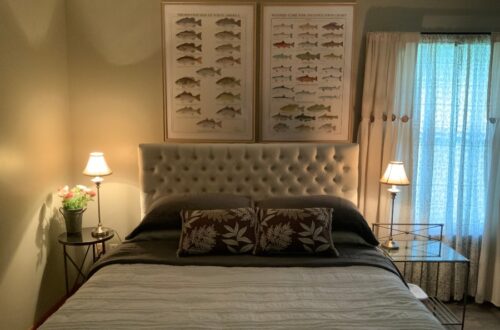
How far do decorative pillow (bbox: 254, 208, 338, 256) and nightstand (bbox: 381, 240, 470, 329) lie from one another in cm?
61

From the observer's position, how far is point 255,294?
2.08 m

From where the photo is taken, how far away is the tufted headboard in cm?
331

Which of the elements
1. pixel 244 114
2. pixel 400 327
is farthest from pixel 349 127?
pixel 400 327

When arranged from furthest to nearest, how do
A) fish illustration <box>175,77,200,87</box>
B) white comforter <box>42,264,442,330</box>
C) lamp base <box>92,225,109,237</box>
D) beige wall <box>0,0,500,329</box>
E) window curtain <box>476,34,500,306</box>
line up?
1. fish illustration <box>175,77,200,87</box>
2. window curtain <box>476,34,500,306</box>
3. lamp base <box>92,225,109,237</box>
4. beige wall <box>0,0,500,329</box>
5. white comforter <box>42,264,442,330</box>

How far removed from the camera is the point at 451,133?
3338mm

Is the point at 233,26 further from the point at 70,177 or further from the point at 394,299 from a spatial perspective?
the point at 394,299

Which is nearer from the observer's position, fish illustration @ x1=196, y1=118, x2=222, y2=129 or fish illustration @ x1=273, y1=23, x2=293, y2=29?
fish illustration @ x1=273, y1=23, x2=293, y2=29

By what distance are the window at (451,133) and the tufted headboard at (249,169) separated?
603mm

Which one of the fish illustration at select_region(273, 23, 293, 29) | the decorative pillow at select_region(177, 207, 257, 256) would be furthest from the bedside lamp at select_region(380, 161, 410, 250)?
the fish illustration at select_region(273, 23, 293, 29)

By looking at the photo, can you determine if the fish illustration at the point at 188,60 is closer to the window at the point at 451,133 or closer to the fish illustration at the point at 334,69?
the fish illustration at the point at 334,69

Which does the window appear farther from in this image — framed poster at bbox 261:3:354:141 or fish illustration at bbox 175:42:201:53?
fish illustration at bbox 175:42:201:53

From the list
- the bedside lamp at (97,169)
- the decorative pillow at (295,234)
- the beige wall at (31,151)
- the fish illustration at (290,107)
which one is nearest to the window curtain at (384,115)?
the fish illustration at (290,107)

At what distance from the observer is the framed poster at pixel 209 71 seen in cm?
329

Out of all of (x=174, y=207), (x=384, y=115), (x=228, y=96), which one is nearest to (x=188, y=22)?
(x=228, y=96)
